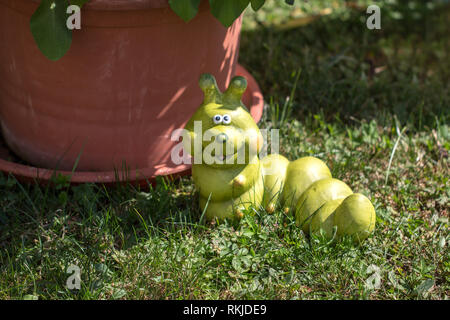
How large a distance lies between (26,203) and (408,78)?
2.13 meters

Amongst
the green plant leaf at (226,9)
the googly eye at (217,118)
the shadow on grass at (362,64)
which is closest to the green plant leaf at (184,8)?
the green plant leaf at (226,9)

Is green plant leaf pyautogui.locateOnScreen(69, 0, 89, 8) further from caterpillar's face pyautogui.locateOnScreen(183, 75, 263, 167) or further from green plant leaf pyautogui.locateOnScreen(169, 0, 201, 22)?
caterpillar's face pyautogui.locateOnScreen(183, 75, 263, 167)

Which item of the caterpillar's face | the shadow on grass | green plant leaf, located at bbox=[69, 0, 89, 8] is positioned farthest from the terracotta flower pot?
the shadow on grass

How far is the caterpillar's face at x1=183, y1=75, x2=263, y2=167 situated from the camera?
1.78 meters

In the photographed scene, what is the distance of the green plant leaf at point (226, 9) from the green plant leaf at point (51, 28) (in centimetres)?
50

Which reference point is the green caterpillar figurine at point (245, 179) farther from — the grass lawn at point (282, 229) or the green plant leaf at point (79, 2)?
the green plant leaf at point (79, 2)

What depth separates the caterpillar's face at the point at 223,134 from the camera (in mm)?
1784

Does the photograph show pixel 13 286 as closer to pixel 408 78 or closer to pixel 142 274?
pixel 142 274

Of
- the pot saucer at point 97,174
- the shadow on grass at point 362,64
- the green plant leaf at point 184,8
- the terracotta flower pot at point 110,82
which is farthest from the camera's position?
the shadow on grass at point 362,64

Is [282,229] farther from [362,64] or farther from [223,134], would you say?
[362,64]

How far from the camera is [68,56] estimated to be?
1900 millimetres

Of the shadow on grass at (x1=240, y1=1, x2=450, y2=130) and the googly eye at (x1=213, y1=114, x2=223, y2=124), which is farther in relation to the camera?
the shadow on grass at (x1=240, y1=1, x2=450, y2=130)
